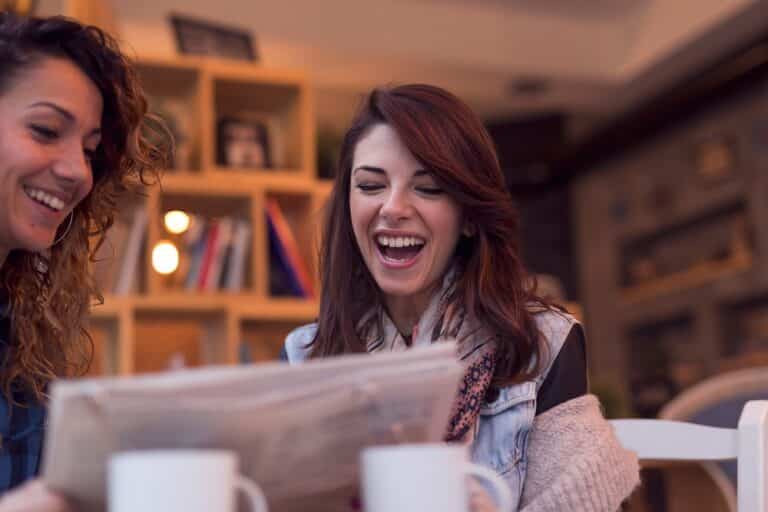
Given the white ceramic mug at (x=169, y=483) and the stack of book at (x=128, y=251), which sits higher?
the stack of book at (x=128, y=251)

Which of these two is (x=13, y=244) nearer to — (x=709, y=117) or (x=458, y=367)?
(x=458, y=367)

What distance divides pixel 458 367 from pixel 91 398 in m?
0.27

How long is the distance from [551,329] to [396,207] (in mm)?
276

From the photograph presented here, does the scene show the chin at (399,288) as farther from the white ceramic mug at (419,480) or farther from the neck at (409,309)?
the white ceramic mug at (419,480)

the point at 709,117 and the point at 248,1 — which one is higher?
the point at 248,1

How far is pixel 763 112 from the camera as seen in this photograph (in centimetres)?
536

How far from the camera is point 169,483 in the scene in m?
0.67

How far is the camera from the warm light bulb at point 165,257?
3.23 metres

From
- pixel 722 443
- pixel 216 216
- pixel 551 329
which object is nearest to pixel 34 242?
pixel 551 329

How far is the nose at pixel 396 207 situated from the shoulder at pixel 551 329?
9.3 inches

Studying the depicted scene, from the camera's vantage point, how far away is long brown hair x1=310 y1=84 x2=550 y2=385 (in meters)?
1.44

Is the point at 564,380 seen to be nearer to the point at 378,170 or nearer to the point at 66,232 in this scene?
the point at 378,170

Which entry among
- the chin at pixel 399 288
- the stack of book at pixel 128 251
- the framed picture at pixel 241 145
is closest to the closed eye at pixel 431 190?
the chin at pixel 399 288

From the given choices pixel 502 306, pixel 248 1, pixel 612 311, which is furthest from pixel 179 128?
pixel 612 311
